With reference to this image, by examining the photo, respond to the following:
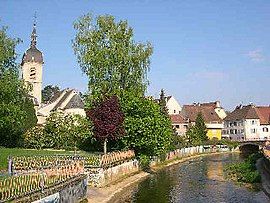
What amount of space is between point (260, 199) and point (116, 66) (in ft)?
87.7

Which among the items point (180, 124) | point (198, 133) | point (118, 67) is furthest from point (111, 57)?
point (180, 124)

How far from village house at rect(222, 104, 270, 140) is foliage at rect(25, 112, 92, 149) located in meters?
65.9

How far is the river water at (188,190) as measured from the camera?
113 feet

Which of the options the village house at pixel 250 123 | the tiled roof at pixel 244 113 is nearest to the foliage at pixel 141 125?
the village house at pixel 250 123

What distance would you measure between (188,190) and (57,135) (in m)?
21.3

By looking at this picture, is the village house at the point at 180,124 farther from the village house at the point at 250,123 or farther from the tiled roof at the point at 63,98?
the tiled roof at the point at 63,98

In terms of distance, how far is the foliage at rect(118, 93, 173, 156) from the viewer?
47.4m

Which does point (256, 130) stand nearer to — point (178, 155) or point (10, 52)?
point (178, 155)

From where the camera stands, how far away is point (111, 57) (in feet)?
178

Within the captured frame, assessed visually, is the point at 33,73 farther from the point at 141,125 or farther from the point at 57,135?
the point at 141,125

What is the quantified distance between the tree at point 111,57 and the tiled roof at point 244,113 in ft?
202

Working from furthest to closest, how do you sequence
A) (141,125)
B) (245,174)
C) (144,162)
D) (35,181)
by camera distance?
(144,162) → (141,125) → (245,174) → (35,181)

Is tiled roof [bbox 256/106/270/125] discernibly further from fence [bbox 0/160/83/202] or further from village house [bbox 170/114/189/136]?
fence [bbox 0/160/83/202]

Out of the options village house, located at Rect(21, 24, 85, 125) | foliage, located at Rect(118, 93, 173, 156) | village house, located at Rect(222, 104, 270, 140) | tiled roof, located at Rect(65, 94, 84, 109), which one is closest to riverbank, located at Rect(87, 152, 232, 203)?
foliage, located at Rect(118, 93, 173, 156)
